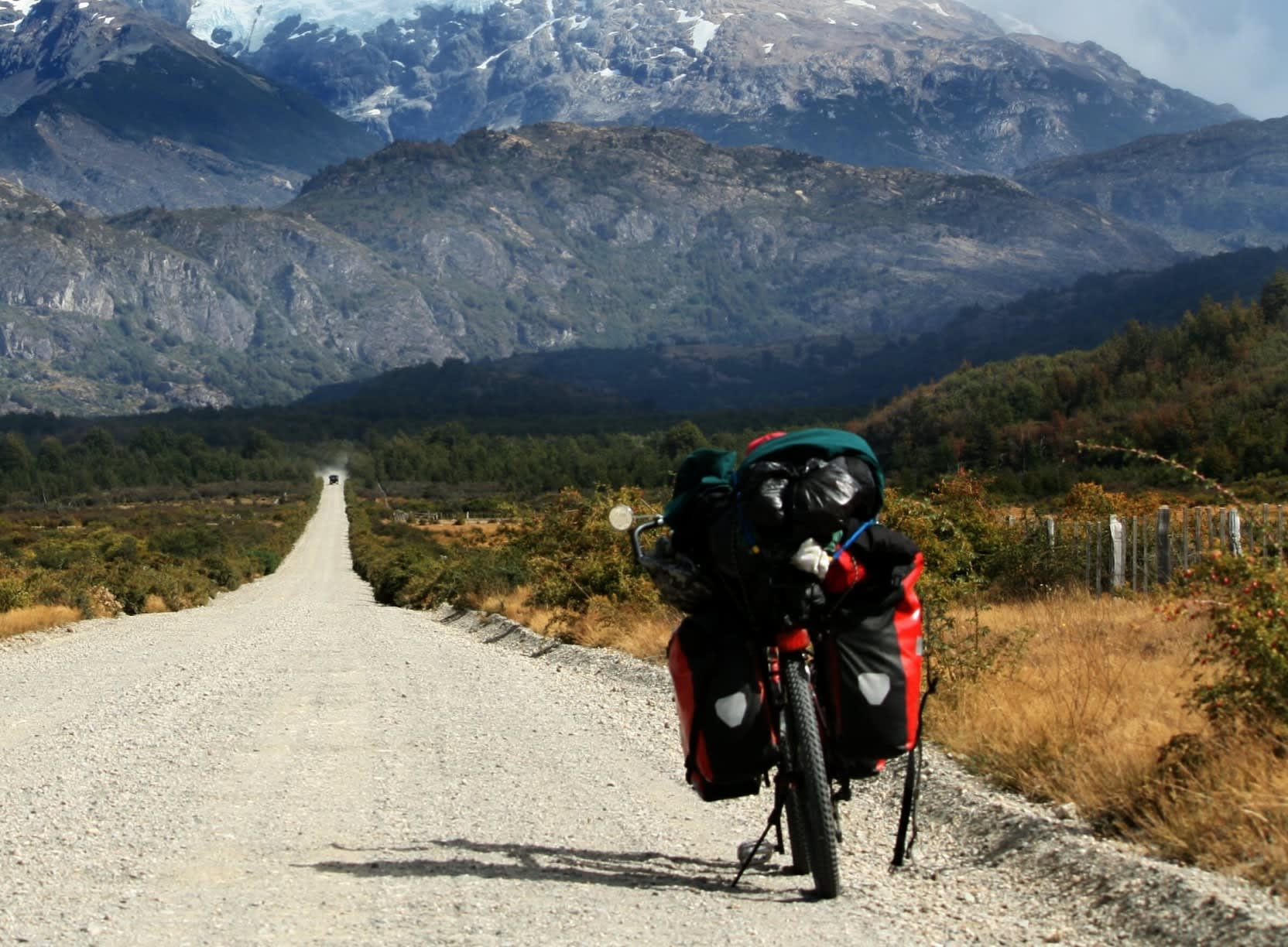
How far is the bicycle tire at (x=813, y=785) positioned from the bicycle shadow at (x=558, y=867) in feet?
0.96

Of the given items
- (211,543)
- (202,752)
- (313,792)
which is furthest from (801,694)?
(211,543)

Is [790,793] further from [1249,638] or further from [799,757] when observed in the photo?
[1249,638]

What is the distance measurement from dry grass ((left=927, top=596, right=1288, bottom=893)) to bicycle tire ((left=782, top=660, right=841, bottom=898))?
4.78 ft

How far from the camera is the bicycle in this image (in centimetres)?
629

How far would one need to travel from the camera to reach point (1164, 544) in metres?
17.7

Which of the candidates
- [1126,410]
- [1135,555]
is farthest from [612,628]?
[1126,410]

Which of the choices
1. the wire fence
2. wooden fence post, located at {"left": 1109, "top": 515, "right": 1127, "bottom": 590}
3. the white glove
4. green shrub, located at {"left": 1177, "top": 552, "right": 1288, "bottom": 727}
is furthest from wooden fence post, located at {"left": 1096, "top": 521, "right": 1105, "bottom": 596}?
the white glove

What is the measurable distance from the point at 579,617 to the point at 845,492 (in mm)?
15613

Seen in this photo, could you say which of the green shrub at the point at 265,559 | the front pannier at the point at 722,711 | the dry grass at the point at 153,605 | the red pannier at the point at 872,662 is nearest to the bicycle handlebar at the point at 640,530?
the front pannier at the point at 722,711

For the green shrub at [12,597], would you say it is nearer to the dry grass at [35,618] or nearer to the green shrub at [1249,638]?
the dry grass at [35,618]

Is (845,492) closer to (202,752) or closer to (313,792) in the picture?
(313,792)

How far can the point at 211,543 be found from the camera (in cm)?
8125

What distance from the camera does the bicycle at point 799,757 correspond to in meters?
6.29

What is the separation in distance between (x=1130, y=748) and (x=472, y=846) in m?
3.27
